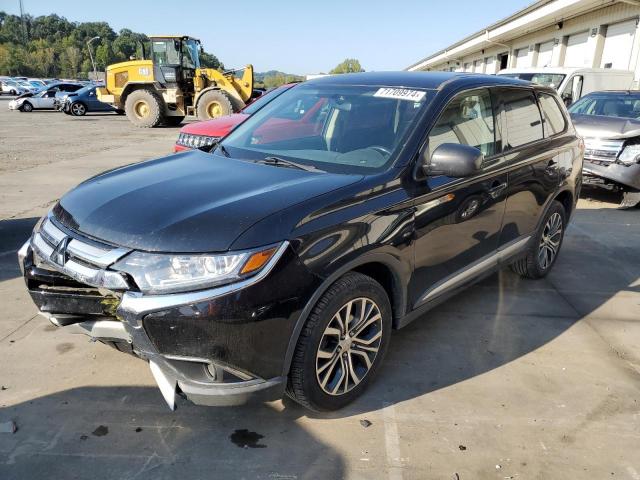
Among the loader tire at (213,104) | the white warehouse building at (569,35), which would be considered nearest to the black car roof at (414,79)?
the white warehouse building at (569,35)

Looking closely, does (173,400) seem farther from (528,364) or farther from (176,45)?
(176,45)

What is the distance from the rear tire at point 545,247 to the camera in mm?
4467

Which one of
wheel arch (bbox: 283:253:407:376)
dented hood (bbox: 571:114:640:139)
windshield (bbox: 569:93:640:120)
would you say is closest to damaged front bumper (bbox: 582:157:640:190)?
dented hood (bbox: 571:114:640:139)

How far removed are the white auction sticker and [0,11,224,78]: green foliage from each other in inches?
2729

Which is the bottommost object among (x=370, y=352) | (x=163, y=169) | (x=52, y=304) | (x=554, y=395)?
(x=554, y=395)

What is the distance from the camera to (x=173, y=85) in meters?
19.4

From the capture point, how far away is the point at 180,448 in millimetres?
2512

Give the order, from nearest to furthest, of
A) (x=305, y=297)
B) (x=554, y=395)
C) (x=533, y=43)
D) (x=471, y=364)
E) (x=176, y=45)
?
(x=305, y=297) < (x=554, y=395) < (x=471, y=364) < (x=176, y=45) < (x=533, y=43)

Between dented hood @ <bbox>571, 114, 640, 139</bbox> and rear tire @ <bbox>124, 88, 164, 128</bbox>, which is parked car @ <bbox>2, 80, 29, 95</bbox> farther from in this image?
dented hood @ <bbox>571, 114, 640, 139</bbox>

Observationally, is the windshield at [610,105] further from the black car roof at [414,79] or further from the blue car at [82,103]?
the blue car at [82,103]

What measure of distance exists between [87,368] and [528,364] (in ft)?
9.26

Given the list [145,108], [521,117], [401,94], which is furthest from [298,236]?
[145,108]

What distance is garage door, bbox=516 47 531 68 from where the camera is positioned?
89.4 ft

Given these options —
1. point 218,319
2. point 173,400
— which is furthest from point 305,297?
point 173,400
